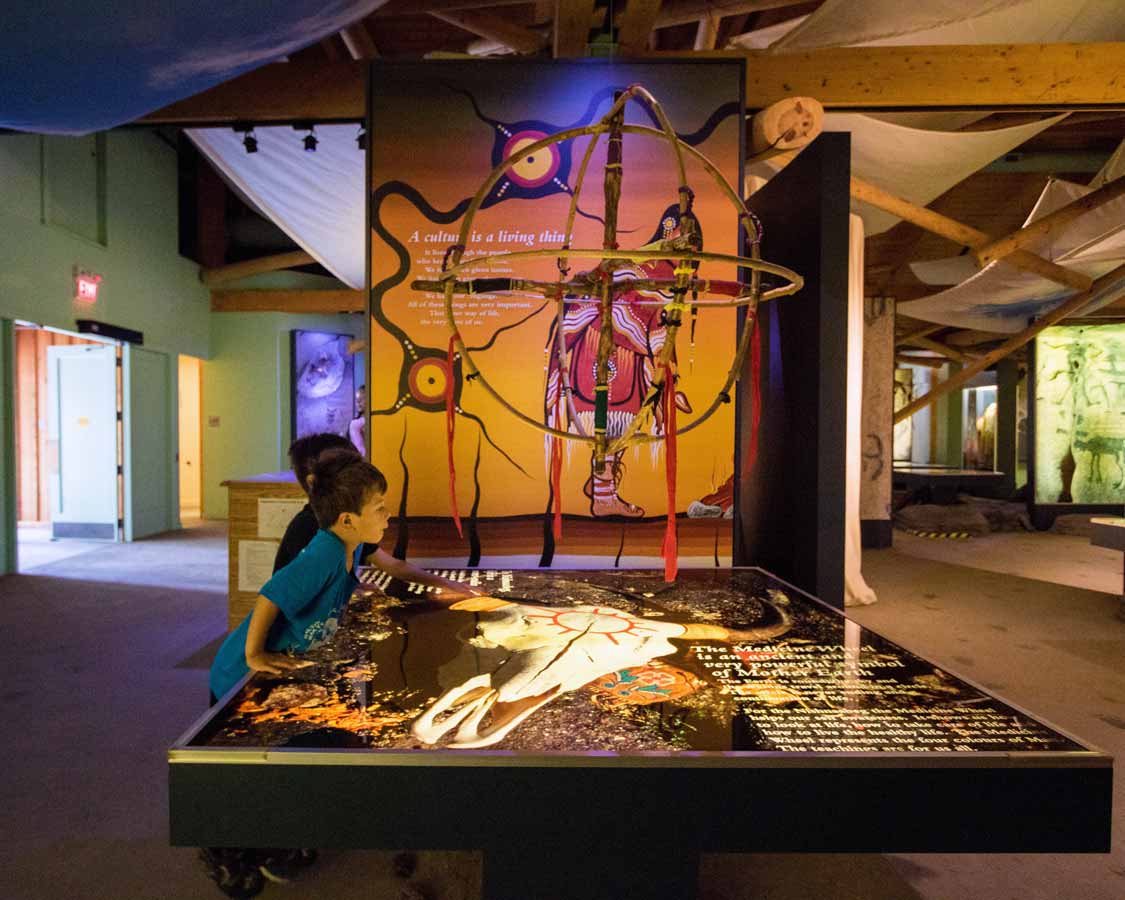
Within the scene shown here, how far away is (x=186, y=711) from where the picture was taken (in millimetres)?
2824

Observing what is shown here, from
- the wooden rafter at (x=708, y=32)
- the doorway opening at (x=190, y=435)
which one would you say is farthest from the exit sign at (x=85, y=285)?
the wooden rafter at (x=708, y=32)

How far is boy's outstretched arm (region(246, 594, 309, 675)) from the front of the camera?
1350 mm

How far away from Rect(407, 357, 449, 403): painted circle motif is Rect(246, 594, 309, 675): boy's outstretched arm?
1.60m

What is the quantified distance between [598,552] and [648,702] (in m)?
1.74

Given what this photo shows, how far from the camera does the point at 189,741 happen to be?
1.01 metres

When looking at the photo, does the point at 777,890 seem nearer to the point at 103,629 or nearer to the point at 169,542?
the point at 103,629

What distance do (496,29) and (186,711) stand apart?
3587mm

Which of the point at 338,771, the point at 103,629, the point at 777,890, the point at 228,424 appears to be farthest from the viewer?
the point at 228,424

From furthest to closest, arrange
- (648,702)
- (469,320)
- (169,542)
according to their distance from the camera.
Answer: (169,542) → (469,320) → (648,702)

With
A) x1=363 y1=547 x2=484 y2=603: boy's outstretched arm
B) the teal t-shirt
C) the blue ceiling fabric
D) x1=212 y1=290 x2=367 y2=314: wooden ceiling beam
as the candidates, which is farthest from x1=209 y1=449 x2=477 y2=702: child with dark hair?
x1=212 y1=290 x2=367 y2=314: wooden ceiling beam

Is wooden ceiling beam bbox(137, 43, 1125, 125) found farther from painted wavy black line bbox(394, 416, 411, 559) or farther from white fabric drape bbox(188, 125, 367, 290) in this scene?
painted wavy black line bbox(394, 416, 411, 559)

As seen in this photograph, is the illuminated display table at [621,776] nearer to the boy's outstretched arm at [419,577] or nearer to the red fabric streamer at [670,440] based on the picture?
the red fabric streamer at [670,440]

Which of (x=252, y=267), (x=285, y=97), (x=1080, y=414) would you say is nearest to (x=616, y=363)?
(x=285, y=97)

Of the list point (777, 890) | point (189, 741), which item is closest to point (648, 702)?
point (189, 741)
